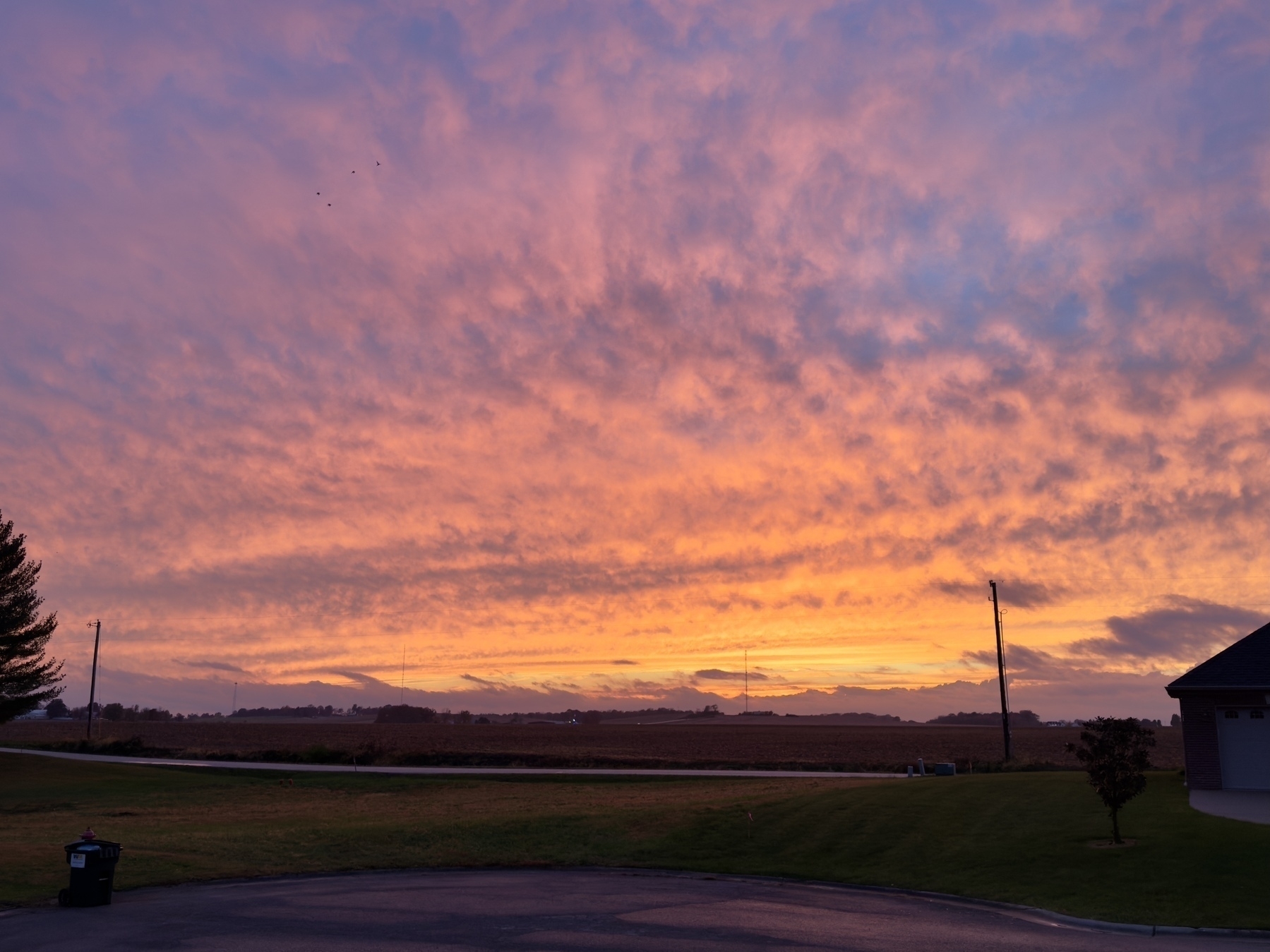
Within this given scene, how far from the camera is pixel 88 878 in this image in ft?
67.9

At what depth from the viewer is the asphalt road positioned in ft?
57.2

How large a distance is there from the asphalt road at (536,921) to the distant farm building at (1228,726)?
682 inches

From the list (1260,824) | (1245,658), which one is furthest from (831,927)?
(1245,658)

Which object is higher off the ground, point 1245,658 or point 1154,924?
point 1245,658

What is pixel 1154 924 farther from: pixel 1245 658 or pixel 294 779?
pixel 294 779

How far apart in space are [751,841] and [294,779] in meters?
38.0

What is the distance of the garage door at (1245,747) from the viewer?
113 ft

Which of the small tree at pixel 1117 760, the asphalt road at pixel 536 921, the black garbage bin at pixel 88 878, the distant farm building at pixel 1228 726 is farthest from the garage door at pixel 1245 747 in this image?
the black garbage bin at pixel 88 878

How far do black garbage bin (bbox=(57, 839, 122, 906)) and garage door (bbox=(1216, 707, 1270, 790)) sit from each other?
3408cm

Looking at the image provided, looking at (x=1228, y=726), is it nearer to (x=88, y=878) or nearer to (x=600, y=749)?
(x=88, y=878)

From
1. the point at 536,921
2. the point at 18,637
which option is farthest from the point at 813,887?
the point at 18,637

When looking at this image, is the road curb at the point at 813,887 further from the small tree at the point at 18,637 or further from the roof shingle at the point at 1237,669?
the small tree at the point at 18,637

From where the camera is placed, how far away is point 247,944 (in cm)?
1694

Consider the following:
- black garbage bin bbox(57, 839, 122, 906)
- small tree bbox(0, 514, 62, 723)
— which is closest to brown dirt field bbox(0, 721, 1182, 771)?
small tree bbox(0, 514, 62, 723)
